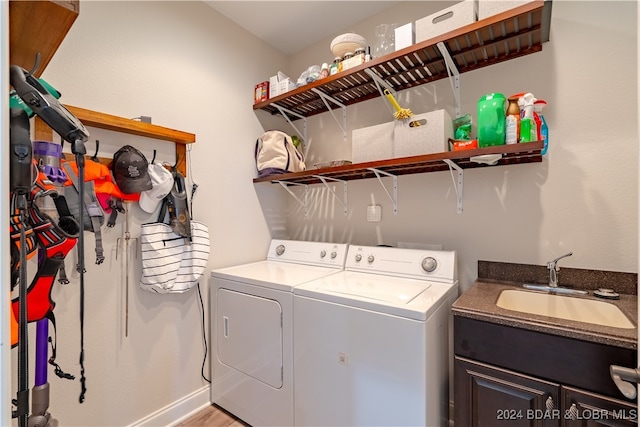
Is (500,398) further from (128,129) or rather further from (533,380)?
(128,129)

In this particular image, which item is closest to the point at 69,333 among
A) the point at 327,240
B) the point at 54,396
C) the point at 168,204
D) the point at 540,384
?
the point at 54,396

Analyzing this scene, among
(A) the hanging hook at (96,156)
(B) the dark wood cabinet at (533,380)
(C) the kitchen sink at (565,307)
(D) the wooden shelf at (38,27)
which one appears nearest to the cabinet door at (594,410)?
(B) the dark wood cabinet at (533,380)

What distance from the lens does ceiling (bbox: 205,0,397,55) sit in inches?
80.9

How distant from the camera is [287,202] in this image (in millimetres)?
2664

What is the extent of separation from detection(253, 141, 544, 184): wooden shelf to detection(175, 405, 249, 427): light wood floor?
1.60 metres

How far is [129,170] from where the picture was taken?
1.51 meters

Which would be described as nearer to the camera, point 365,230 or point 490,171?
point 490,171

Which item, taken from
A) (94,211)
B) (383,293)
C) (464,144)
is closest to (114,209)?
(94,211)

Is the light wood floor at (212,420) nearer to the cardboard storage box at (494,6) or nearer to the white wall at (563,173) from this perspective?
the white wall at (563,173)

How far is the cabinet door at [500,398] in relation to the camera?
1.05 meters

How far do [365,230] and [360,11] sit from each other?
5.15 ft

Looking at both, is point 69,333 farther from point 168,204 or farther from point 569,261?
point 569,261

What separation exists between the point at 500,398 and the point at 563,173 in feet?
3.73

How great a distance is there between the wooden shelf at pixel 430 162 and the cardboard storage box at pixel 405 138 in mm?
59
